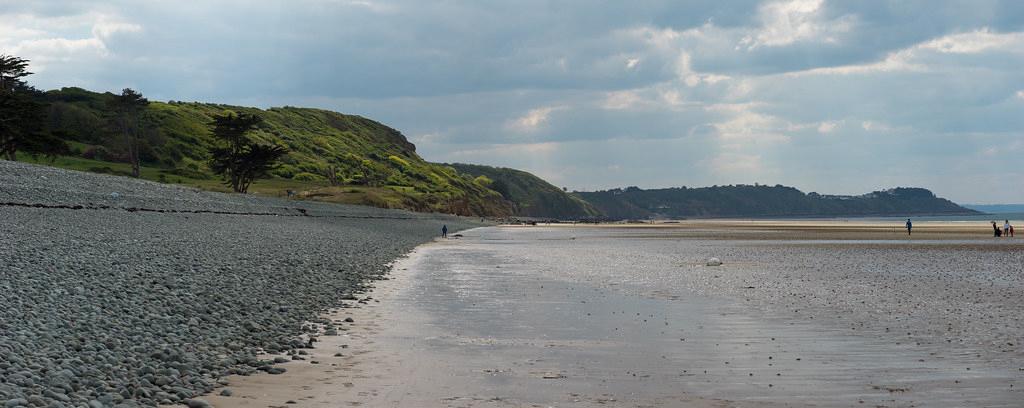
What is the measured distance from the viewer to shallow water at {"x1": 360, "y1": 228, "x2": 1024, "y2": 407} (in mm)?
10234

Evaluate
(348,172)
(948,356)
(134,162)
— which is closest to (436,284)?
(948,356)

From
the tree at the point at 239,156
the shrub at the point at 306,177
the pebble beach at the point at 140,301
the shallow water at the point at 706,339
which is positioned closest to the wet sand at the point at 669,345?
the shallow water at the point at 706,339

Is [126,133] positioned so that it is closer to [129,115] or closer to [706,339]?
[129,115]

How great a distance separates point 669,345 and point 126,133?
94.9 m

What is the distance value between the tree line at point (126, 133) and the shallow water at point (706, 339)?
44.4m

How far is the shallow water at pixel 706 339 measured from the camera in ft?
33.6

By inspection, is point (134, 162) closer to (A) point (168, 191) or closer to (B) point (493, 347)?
(A) point (168, 191)

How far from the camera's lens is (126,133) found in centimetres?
9594

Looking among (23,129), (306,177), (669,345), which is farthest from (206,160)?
(669,345)

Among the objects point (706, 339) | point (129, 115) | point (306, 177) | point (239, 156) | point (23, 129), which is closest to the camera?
point (706, 339)

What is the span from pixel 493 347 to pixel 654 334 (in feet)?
10.3

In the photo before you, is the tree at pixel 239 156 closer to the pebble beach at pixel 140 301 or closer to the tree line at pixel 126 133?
the tree line at pixel 126 133

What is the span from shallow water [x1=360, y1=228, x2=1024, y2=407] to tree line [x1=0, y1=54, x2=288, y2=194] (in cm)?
4442

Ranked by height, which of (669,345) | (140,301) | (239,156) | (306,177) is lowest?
(669,345)
